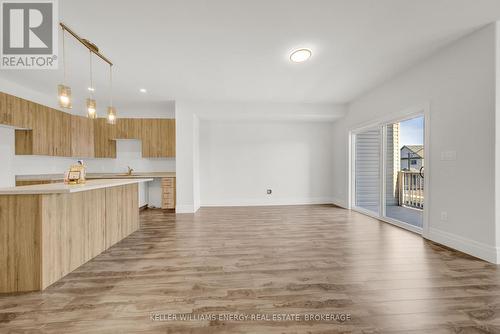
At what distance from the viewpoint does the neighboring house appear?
499cm

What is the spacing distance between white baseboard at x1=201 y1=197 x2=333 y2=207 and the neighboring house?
2106 millimetres

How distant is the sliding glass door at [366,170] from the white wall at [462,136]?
1648mm

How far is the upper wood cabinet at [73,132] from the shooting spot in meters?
3.77

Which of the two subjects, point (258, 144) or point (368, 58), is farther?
point (258, 144)

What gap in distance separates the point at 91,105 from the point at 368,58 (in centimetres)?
392

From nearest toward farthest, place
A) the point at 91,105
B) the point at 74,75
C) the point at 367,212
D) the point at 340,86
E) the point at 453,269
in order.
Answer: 1. the point at 453,269
2. the point at 91,105
3. the point at 74,75
4. the point at 340,86
5. the point at 367,212

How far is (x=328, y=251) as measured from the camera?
9.01 ft

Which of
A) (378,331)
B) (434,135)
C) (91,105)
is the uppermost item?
(91,105)

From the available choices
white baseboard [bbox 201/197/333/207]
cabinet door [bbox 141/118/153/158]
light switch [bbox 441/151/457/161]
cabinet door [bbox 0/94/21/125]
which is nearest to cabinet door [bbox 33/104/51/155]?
cabinet door [bbox 0/94/21/125]

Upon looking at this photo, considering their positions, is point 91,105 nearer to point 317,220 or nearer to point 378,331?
point 378,331

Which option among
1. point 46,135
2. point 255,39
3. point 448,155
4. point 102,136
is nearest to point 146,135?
point 102,136

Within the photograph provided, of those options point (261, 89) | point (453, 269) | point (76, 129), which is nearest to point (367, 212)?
point (453, 269)

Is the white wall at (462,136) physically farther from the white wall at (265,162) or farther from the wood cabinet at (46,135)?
the wood cabinet at (46,135)

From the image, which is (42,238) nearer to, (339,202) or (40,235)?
(40,235)
